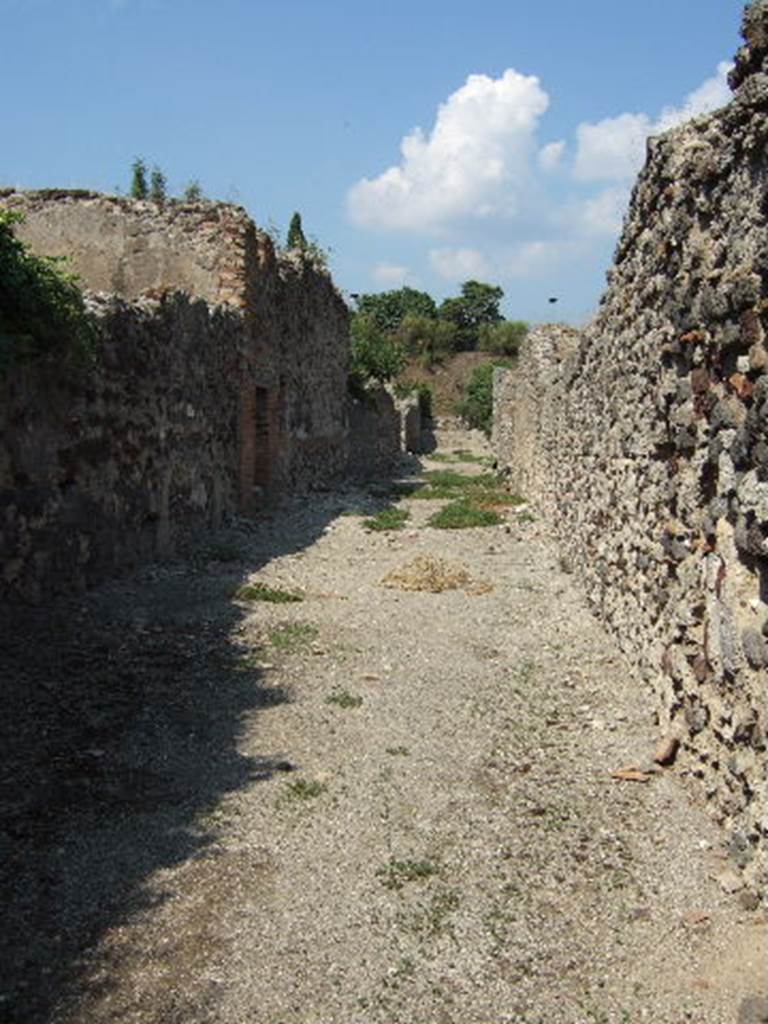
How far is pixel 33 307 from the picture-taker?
6.59 m

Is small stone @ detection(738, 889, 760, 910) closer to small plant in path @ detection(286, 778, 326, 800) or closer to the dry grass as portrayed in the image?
small plant in path @ detection(286, 778, 326, 800)

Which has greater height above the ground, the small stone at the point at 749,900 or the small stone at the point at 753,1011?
the small stone at the point at 749,900

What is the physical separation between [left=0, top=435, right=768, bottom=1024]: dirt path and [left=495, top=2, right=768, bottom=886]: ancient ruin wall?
361 mm

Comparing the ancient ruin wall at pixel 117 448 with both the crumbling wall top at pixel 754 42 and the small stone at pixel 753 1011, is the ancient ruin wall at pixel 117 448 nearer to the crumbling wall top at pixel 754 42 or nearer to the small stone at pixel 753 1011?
the crumbling wall top at pixel 754 42

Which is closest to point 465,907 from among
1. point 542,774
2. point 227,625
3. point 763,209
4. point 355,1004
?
point 355,1004

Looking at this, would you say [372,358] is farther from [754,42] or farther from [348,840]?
[348,840]

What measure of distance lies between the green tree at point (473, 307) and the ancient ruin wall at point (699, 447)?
54.5 m

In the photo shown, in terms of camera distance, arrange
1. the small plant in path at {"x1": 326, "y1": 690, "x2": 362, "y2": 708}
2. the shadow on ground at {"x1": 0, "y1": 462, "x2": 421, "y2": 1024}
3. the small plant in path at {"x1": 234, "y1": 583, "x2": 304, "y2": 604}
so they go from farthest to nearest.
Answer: the small plant in path at {"x1": 234, "y1": 583, "x2": 304, "y2": 604}
the small plant in path at {"x1": 326, "y1": 690, "x2": 362, "y2": 708}
the shadow on ground at {"x1": 0, "y1": 462, "x2": 421, "y2": 1024}

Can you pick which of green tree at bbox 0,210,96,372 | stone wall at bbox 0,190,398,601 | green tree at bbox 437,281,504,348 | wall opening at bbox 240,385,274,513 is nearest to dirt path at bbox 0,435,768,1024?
stone wall at bbox 0,190,398,601

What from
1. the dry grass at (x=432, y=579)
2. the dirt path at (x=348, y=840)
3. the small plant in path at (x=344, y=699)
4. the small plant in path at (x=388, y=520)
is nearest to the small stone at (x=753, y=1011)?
the dirt path at (x=348, y=840)

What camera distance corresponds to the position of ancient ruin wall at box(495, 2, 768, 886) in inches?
155

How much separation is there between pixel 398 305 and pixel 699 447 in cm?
5994

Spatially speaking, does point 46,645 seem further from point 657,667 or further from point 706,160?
point 706,160

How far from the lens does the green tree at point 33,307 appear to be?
20.6 ft
